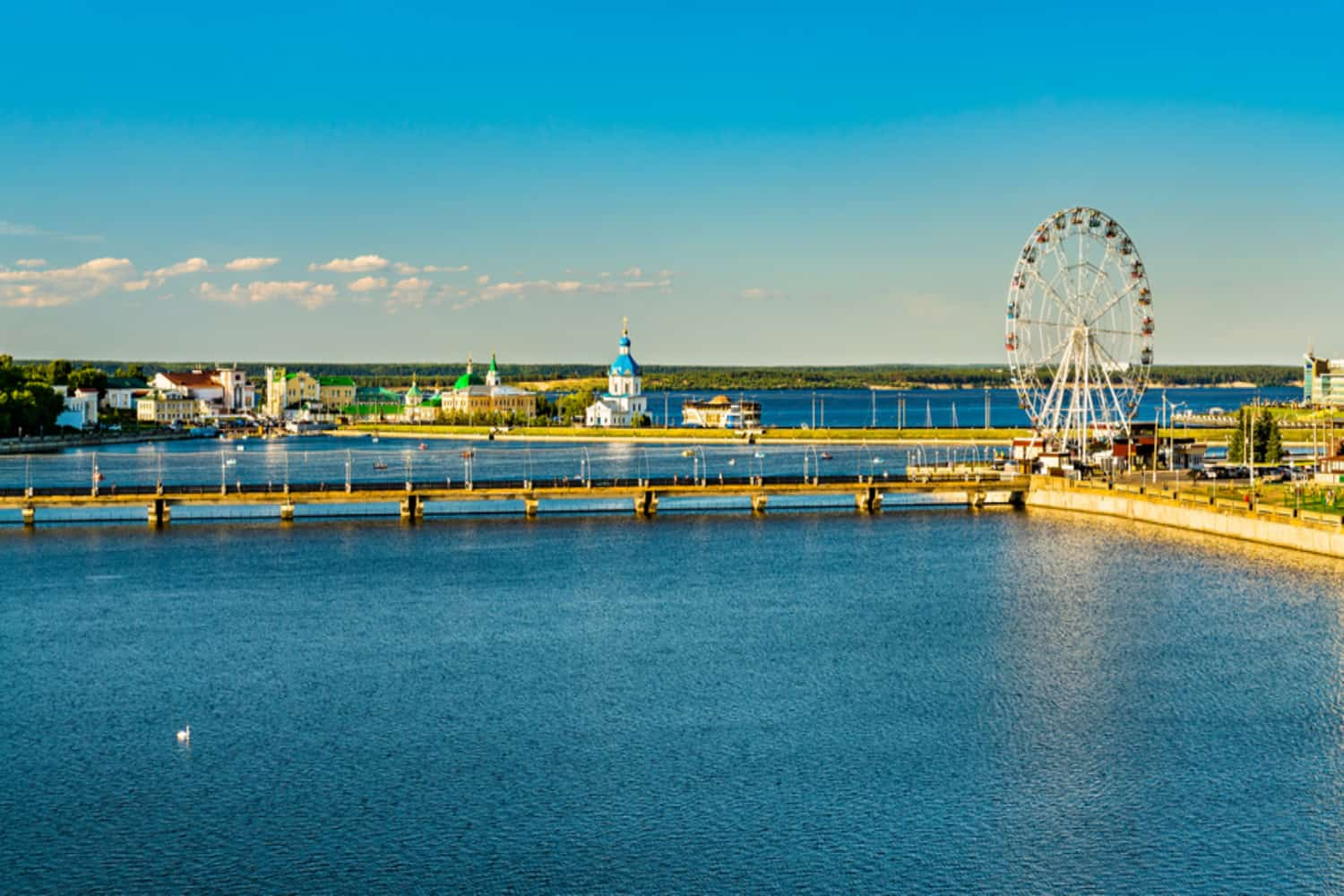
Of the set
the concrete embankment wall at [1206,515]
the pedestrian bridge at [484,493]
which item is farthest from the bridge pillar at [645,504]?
the concrete embankment wall at [1206,515]

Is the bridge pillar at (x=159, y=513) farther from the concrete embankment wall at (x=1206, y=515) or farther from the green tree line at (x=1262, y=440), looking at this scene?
the green tree line at (x=1262, y=440)

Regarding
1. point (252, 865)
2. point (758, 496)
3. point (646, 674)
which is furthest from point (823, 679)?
point (758, 496)

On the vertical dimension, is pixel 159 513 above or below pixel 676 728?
above

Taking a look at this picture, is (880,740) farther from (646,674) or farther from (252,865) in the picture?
(252,865)

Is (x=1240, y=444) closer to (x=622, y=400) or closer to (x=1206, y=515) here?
(x=1206, y=515)

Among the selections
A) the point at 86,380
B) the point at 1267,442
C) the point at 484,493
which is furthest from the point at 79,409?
the point at 1267,442

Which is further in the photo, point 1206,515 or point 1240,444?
point 1240,444
